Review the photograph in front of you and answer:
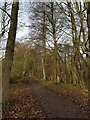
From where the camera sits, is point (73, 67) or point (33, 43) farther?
point (73, 67)

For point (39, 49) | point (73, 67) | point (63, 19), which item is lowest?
point (73, 67)

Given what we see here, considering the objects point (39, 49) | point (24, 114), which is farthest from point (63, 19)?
point (24, 114)

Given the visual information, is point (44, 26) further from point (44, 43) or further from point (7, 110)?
point (7, 110)

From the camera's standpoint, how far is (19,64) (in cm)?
4981

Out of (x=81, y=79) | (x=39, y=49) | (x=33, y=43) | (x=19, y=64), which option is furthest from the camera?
(x=19, y=64)

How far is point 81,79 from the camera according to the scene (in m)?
29.4

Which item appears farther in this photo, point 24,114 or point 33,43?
point 33,43

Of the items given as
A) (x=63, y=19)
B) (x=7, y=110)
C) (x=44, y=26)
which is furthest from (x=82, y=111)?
(x=44, y=26)

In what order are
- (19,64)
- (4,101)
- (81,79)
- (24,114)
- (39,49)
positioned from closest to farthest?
(24,114) → (4,101) → (81,79) → (39,49) → (19,64)

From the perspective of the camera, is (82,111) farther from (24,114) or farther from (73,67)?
(73,67)

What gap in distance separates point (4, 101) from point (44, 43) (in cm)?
2368

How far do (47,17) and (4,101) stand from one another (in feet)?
72.5

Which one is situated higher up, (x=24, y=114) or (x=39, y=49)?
(x=39, y=49)

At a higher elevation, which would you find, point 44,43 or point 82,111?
point 44,43
